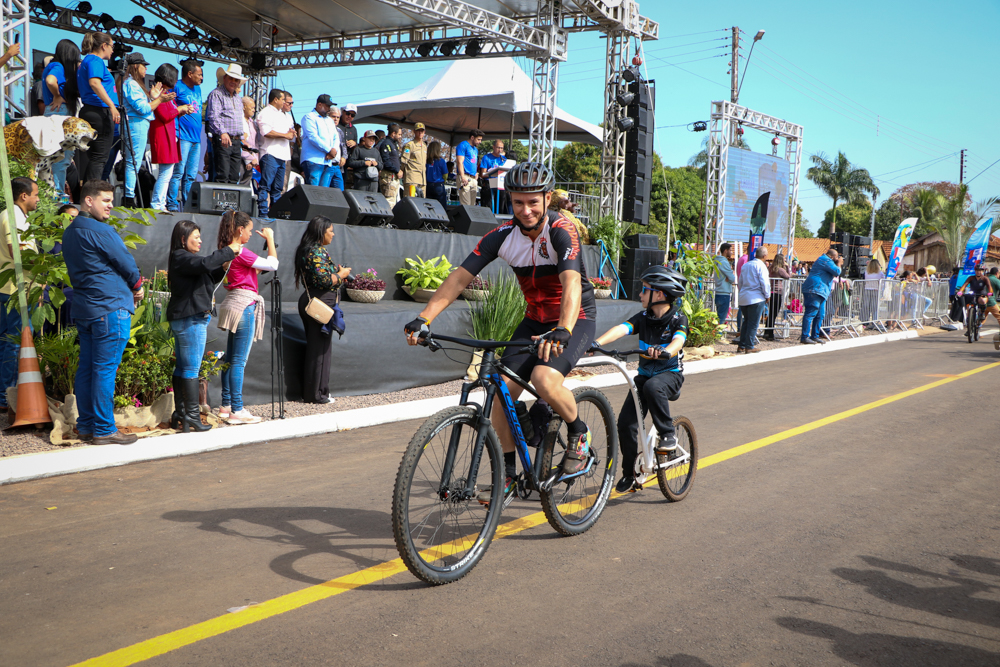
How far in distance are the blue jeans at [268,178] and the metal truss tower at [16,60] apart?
3.33m

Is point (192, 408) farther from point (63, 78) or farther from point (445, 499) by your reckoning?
point (63, 78)

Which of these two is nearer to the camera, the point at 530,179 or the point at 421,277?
the point at 530,179

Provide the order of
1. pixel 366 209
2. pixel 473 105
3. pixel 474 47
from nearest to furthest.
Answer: pixel 366 209 → pixel 474 47 → pixel 473 105

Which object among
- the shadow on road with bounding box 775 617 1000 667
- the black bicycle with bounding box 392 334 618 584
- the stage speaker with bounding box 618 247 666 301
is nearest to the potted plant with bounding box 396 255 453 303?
the stage speaker with bounding box 618 247 666 301

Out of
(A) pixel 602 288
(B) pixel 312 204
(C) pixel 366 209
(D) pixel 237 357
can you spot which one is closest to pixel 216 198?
(B) pixel 312 204

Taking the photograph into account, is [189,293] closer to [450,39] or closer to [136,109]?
[136,109]

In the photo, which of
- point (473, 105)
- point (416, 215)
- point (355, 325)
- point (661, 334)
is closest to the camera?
point (661, 334)

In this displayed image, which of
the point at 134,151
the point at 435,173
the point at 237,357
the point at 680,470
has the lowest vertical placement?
the point at 680,470

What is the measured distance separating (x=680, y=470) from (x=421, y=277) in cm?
722

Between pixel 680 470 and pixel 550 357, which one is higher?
pixel 550 357

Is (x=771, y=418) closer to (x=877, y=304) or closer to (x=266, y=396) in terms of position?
(x=266, y=396)

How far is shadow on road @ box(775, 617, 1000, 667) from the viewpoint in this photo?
11.2 feet

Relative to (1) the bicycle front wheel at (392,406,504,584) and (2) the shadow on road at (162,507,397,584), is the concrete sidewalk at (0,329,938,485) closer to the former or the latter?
(2) the shadow on road at (162,507,397,584)

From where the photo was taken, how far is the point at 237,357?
779 cm
